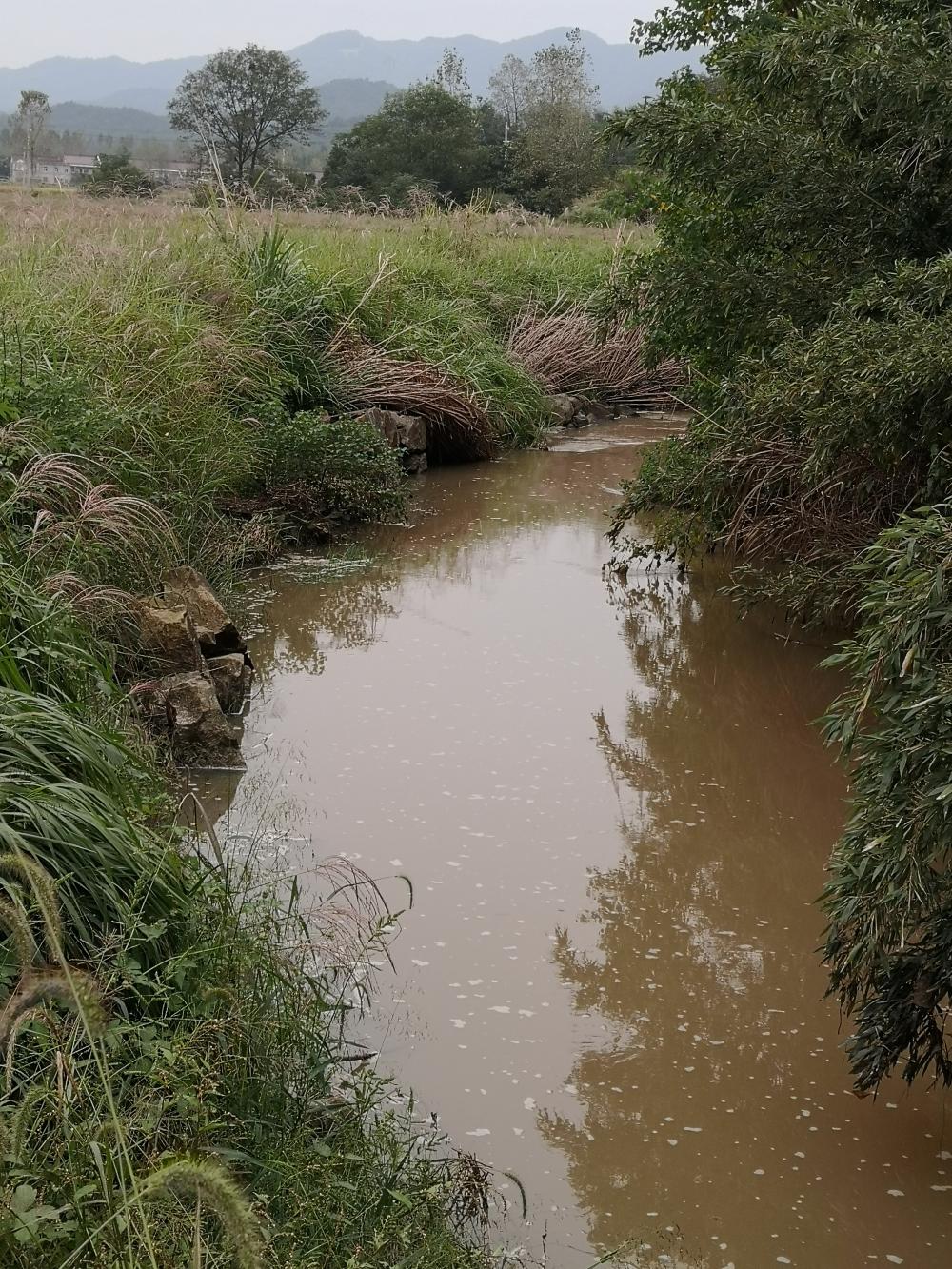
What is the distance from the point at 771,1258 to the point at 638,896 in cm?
170

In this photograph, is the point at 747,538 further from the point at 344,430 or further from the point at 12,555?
the point at 12,555

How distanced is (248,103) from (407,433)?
3266 centimetres

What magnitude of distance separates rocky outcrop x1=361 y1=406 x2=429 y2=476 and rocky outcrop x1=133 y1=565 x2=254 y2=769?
458 centimetres

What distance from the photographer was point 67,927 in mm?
3029

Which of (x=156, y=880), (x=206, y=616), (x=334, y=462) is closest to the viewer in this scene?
(x=156, y=880)

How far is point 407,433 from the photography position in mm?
11328

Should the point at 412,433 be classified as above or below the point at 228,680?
above

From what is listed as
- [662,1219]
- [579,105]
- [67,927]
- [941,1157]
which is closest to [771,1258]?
[662,1219]

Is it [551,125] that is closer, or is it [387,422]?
[387,422]

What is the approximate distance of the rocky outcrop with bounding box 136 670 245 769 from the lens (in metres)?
5.37

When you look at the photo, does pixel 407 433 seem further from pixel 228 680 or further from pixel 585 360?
pixel 228 680

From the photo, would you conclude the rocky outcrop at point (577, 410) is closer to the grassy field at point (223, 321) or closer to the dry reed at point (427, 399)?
the grassy field at point (223, 321)

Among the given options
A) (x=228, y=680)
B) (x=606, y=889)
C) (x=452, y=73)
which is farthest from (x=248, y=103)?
(x=606, y=889)

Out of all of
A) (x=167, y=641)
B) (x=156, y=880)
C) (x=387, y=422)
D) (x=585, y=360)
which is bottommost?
(x=167, y=641)
